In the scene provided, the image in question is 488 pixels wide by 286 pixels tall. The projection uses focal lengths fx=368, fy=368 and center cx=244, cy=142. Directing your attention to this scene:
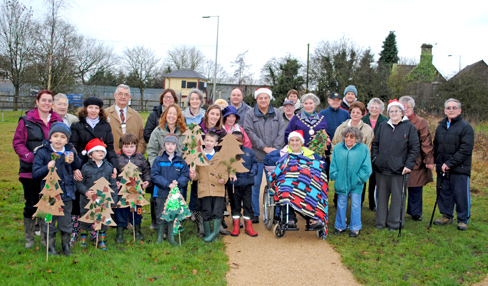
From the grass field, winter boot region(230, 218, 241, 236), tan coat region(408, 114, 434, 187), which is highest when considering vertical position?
tan coat region(408, 114, 434, 187)

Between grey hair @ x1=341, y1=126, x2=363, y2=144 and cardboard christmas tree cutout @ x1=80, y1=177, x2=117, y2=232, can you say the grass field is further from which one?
grey hair @ x1=341, y1=126, x2=363, y2=144

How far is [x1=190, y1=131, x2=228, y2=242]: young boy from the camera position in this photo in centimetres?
569

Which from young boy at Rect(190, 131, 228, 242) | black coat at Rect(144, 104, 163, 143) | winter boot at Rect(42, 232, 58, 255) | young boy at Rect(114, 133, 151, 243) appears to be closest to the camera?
winter boot at Rect(42, 232, 58, 255)

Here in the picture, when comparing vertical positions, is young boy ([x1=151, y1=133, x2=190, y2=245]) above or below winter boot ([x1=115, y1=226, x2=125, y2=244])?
above

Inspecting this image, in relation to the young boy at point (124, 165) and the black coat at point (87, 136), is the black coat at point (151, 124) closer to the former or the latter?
the young boy at point (124, 165)

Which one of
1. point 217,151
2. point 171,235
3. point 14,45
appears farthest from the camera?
point 14,45

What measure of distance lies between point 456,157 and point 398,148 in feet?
3.54

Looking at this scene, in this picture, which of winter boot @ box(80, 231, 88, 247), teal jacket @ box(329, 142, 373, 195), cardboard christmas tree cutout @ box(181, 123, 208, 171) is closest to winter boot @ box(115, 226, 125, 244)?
winter boot @ box(80, 231, 88, 247)

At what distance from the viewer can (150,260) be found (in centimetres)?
487

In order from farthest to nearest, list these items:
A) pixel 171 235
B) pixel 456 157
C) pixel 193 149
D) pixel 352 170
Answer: pixel 456 157, pixel 352 170, pixel 193 149, pixel 171 235

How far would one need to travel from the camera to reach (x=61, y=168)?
4871 mm

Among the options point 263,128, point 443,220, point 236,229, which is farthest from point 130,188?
point 443,220

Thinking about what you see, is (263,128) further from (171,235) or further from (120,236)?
(120,236)

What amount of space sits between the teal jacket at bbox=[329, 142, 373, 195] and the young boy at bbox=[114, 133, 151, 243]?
305 centimetres
